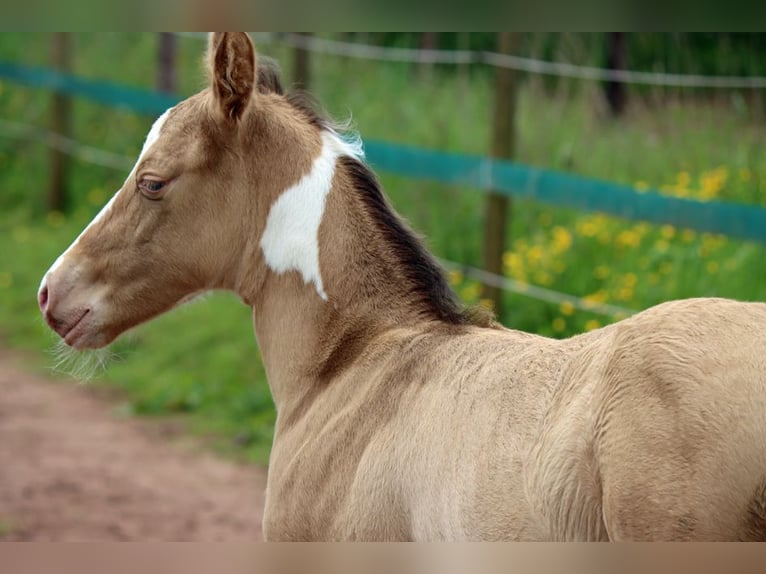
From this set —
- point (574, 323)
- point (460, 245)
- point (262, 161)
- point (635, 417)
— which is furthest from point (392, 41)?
point (635, 417)

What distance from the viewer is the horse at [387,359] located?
5.05 ft

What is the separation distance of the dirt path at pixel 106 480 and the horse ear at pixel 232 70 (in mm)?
2602

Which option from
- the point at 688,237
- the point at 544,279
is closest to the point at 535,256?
the point at 544,279

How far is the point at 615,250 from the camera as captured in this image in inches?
240

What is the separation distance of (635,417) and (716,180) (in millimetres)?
4844

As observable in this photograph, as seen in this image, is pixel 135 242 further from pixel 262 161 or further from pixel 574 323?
pixel 574 323

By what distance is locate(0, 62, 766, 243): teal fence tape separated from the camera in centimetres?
448

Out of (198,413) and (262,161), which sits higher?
(262,161)

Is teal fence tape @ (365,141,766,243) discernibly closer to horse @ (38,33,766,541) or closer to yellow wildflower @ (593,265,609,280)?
yellow wildflower @ (593,265,609,280)

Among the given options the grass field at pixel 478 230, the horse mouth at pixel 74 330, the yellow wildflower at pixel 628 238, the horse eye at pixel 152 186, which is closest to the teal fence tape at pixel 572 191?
the grass field at pixel 478 230

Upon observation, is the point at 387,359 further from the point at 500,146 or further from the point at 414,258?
the point at 500,146

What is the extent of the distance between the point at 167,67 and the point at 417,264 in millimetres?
6812

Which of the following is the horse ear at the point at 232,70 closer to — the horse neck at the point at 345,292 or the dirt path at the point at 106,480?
the horse neck at the point at 345,292

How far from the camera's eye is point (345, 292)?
8.96ft
